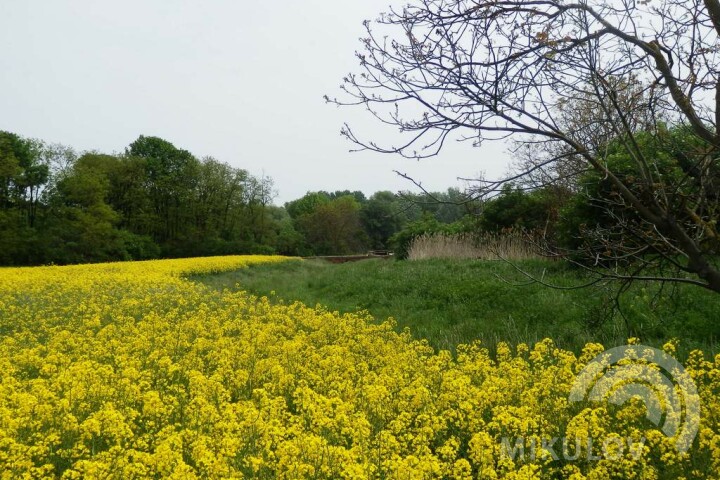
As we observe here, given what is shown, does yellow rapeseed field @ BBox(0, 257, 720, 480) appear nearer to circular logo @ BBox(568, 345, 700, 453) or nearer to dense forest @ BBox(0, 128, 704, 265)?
circular logo @ BBox(568, 345, 700, 453)

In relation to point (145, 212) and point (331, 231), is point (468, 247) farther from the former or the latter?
point (331, 231)

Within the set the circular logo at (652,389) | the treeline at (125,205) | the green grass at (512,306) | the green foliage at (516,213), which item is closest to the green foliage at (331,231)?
the treeline at (125,205)

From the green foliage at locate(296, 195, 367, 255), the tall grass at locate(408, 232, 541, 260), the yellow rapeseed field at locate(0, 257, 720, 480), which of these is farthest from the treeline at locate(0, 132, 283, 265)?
the yellow rapeseed field at locate(0, 257, 720, 480)

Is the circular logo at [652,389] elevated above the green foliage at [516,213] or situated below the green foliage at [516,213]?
below

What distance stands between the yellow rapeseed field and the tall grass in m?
9.14

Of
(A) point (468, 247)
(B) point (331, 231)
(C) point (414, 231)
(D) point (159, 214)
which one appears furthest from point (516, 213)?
(B) point (331, 231)

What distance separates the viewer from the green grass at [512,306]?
7.19 metres

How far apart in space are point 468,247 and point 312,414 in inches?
615

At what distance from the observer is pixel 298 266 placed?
29.9m

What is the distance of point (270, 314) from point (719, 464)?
7.75 m

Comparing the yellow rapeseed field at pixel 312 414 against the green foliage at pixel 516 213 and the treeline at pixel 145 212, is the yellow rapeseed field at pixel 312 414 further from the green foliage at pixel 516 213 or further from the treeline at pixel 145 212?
the treeline at pixel 145 212

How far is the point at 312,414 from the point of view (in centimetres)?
443

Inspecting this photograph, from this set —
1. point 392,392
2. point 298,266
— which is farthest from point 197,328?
point 298,266

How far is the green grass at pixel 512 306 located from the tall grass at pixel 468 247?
223 cm
